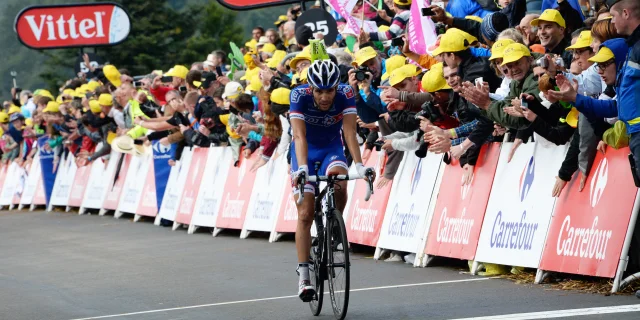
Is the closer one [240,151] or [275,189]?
[275,189]

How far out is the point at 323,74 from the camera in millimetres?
9555

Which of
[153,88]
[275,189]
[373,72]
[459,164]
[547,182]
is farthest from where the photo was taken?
[153,88]

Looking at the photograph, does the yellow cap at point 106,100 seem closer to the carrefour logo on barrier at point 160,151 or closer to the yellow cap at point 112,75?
the yellow cap at point 112,75

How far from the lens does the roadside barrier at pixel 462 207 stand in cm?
1002

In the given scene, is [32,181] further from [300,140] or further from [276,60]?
[300,140]

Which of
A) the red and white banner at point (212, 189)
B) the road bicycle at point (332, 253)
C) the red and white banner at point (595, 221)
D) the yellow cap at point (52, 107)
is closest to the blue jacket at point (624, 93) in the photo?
the red and white banner at point (595, 221)

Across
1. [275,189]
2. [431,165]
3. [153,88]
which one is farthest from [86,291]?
[153,88]

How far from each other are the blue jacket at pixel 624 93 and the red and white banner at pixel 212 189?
32.9 ft

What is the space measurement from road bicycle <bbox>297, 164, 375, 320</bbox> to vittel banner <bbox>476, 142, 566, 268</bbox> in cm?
216

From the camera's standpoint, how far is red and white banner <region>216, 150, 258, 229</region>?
58.9 feet

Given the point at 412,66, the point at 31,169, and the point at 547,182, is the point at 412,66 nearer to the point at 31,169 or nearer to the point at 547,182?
the point at 547,182

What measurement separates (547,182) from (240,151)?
27.0 feet

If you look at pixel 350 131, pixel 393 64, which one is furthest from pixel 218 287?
pixel 393 64

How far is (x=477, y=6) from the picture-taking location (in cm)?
1476
